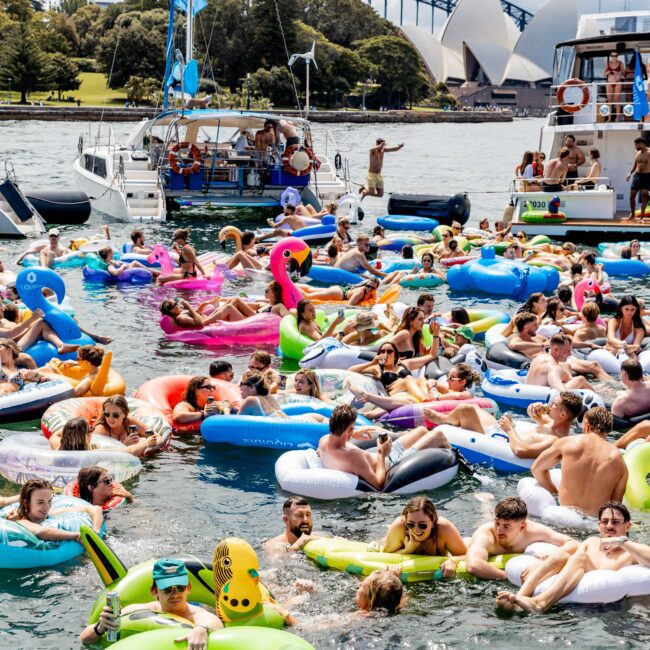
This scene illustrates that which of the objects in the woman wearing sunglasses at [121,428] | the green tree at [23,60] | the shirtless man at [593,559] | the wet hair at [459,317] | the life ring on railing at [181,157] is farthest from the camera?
the green tree at [23,60]

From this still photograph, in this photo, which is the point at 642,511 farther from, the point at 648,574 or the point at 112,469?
the point at 112,469

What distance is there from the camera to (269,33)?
8500 centimetres

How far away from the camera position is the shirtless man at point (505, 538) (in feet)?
25.3

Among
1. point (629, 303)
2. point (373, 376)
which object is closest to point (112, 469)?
point (373, 376)

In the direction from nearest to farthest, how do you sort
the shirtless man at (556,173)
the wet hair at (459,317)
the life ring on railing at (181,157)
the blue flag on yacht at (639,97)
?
the wet hair at (459,317) < the blue flag on yacht at (639,97) < the shirtless man at (556,173) < the life ring on railing at (181,157)

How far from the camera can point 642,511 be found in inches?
357

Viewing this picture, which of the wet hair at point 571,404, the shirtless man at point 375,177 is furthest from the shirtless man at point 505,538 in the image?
the shirtless man at point 375,177

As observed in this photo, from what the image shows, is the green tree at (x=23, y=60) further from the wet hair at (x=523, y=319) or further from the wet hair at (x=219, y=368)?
the wet hair at (x=219, y=368)

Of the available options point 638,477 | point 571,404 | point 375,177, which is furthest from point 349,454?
point 375,177

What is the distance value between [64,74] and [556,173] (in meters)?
68.2

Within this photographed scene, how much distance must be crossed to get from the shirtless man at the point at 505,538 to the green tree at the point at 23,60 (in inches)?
3036

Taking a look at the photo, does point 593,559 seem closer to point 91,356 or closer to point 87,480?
point 87,480

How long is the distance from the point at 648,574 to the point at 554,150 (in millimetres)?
19745

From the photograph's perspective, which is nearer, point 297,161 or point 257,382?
point 257,382
